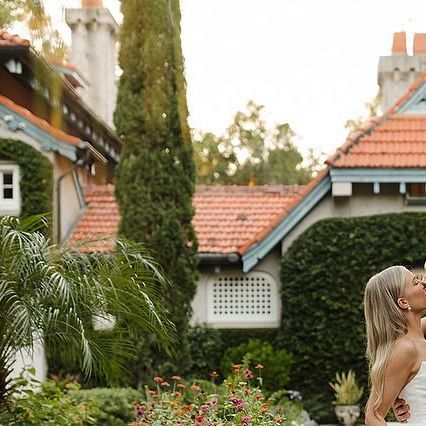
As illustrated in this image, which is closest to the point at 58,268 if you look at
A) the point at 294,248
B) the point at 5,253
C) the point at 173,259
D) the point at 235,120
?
the point at 5,253

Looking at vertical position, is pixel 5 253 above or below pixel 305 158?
below

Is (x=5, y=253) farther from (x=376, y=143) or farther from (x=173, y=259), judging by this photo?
(x=376, y=143)

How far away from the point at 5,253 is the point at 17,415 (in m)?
1.65

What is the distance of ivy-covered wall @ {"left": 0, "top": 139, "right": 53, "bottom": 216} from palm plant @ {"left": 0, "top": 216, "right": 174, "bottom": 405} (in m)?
7.33

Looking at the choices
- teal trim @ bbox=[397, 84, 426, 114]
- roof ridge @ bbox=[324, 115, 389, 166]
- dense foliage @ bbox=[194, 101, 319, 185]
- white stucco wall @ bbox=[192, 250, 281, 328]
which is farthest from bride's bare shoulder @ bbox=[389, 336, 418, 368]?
dense foliage @ bbox=[194, 101, 319, 185]

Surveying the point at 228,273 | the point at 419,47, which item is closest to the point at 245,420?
the point at 228,273

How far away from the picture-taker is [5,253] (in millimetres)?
10242

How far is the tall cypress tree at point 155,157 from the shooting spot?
18078mm

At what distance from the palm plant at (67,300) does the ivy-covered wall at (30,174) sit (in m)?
7.33

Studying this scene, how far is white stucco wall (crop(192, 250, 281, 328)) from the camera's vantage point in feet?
67.5

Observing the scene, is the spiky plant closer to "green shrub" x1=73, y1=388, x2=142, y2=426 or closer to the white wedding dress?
"green shrub" x1=73, y1=388, x2=142, y2=426

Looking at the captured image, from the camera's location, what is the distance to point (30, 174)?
60.3 feet

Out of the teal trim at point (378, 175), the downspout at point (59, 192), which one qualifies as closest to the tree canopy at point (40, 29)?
the downspout at point (59, 192)

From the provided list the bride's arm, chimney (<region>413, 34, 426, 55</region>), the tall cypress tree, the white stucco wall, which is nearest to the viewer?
the bride's arm
